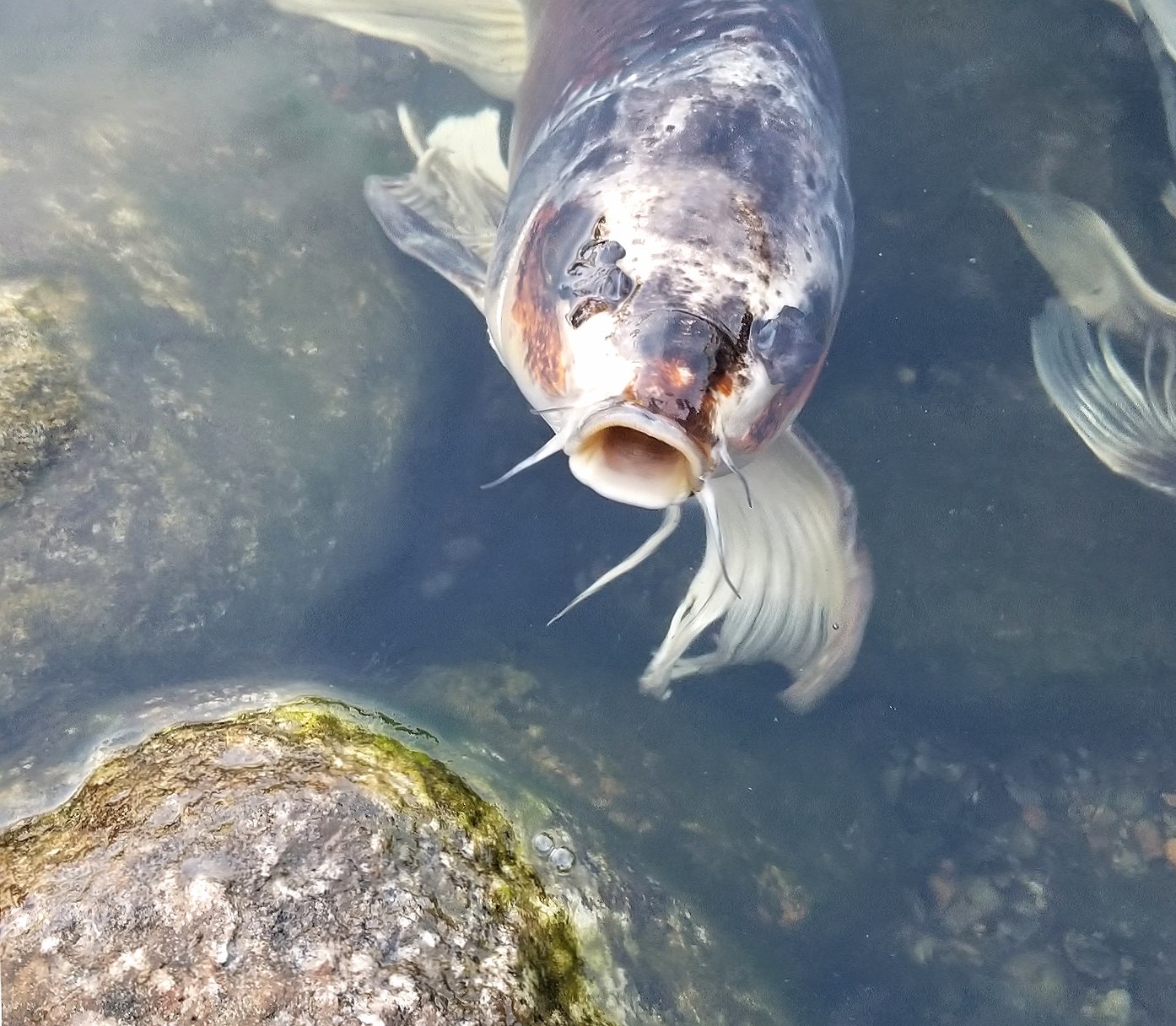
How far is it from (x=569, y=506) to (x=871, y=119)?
98.4 inches

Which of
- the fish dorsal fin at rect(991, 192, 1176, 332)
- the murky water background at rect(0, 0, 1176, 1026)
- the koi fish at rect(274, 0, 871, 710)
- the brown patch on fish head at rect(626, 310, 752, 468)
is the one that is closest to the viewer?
the brown patch on fish head at rect(626, 310, 752, 468)

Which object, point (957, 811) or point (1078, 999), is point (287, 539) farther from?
point (1078, 999)

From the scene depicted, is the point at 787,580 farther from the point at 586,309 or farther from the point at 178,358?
the point at 178,358

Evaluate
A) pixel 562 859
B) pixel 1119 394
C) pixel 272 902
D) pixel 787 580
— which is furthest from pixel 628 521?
pixel 272 902

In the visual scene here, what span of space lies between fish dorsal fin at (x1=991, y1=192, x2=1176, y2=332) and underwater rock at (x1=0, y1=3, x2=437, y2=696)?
288cm

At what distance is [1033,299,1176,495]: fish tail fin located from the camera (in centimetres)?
375

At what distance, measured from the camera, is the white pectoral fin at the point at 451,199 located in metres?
3.38

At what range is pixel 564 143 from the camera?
291cm

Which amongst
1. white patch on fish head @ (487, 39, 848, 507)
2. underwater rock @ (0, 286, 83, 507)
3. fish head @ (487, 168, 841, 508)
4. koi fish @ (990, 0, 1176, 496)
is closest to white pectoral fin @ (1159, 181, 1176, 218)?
koi fish @ (990, 0, 1176, 496)

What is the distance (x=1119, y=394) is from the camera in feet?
12.5

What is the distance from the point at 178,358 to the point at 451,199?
134cm

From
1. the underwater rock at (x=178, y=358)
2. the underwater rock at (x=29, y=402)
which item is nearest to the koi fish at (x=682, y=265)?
the underwater rock at (x=178, y=358)

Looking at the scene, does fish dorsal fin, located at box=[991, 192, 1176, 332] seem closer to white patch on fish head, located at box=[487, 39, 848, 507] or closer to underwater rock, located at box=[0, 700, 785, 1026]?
white patch on fish head, located at box=[487, 39, 848, 507]

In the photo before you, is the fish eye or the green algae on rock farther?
the fish eye
